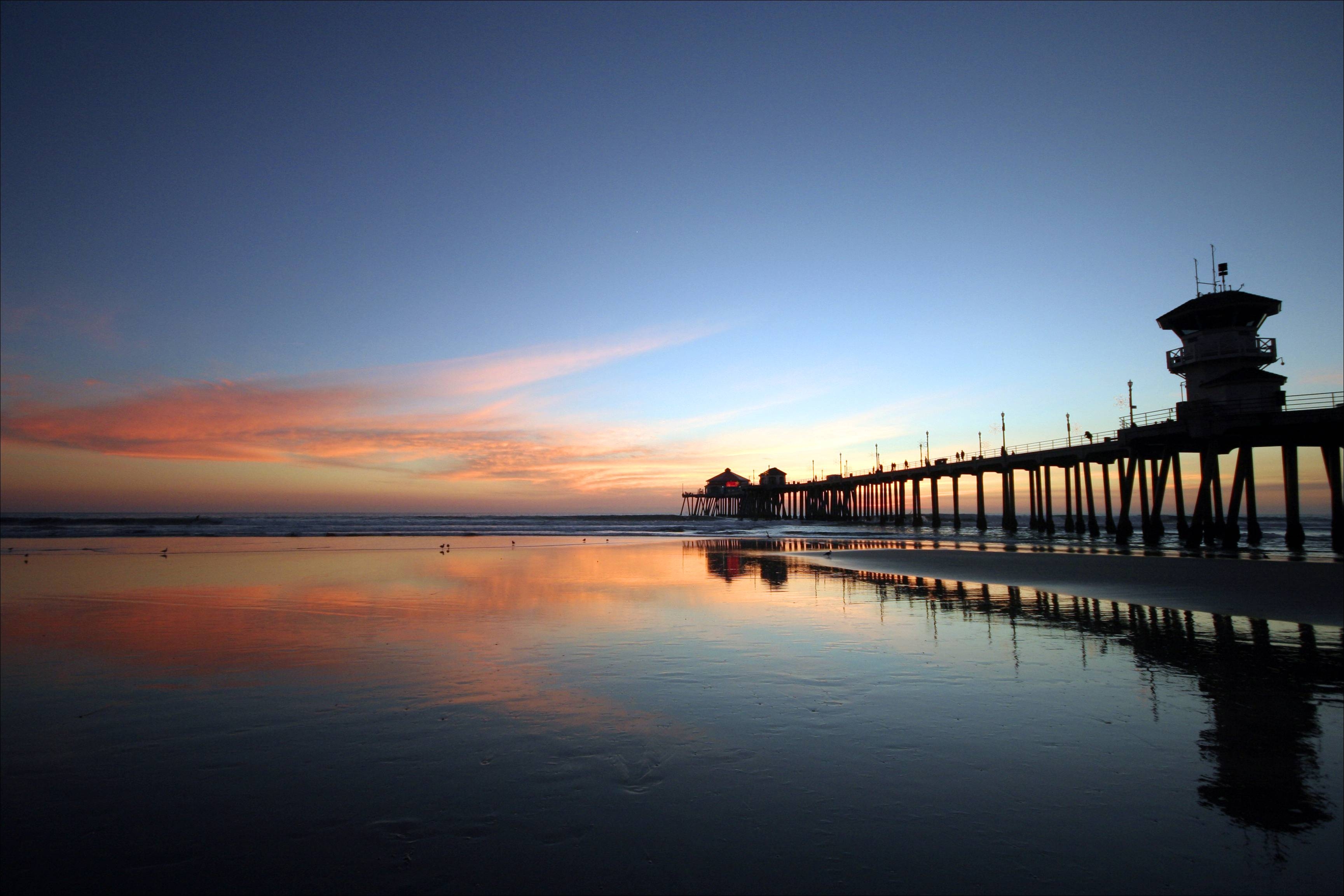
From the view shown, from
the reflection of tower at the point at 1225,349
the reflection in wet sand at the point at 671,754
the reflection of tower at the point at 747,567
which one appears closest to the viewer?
the reflection in wet sand at the point at 671,754

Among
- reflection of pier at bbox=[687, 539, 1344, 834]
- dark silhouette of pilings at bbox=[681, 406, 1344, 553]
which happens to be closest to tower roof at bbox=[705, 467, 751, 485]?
dark silhouette of pilings at bbox=[681, 406, 1344, 553]

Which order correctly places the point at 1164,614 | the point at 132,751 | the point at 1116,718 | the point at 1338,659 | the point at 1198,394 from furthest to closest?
the point at 1198,394 → the point at 1164,614 → the point at 1338,659 → the point at 1116,718 → the point at 132,751

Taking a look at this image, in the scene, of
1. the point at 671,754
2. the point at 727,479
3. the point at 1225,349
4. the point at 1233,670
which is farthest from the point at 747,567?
the point at 727,479

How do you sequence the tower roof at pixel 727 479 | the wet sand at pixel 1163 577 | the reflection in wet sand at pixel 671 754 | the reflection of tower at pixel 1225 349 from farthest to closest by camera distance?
the tower roof at pixel 727 479 → the reflection of tower at pixel 1225 349 → the wet sand at pixel 1163 577 → the reflection in wet sand at pixel 671 754

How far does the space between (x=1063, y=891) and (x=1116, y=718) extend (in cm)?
366

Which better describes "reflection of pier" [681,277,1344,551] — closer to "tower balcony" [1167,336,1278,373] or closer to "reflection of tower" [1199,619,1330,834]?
"tower balcony" [1167,336,1278,373]

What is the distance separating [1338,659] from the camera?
8.88 meters

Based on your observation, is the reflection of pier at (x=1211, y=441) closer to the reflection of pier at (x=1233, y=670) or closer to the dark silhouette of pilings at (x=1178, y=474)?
Answer: the dark silhouette of pilings at (x=1178, y=474)

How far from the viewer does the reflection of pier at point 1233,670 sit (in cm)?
472

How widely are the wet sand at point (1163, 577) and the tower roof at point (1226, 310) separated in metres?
16.6

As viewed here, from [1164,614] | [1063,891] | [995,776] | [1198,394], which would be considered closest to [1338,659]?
[1164,614]

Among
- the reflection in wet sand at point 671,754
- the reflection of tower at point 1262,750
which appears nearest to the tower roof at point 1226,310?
the reflection in wet sand at point 671,754

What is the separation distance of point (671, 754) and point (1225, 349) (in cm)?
4078

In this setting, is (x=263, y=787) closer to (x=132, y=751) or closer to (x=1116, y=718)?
(x=132, y=751)
